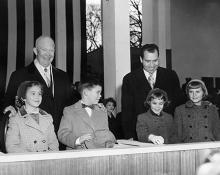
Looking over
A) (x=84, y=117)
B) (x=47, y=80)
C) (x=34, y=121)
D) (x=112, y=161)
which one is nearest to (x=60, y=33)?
(x=47, y=80)

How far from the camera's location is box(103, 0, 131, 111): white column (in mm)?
4930

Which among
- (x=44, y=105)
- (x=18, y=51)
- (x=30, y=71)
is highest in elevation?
→ (x=18, y=51)

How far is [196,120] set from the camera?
151 inches

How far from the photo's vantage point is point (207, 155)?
1.06m

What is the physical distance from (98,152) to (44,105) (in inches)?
61.5

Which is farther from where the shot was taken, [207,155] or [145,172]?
[145,172]

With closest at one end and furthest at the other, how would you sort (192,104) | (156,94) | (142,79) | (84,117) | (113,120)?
(84,117), (156,94), (142,79), (192,104), (113,120)

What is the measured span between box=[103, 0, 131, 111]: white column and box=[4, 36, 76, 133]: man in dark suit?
1315 millimetres

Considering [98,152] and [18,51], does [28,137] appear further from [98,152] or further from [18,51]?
[18,51]

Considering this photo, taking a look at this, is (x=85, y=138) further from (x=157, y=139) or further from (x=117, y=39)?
(x=117, y=39)

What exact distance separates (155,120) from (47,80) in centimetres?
99

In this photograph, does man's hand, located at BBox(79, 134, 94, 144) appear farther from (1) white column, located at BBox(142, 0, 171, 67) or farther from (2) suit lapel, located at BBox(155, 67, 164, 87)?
(1) white column, located at BBox(142, 0, 171, 67)

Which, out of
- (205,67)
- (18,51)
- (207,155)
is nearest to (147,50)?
(207,155)

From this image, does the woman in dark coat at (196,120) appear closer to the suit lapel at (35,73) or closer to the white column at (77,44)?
the suit lapel at (35,73)
